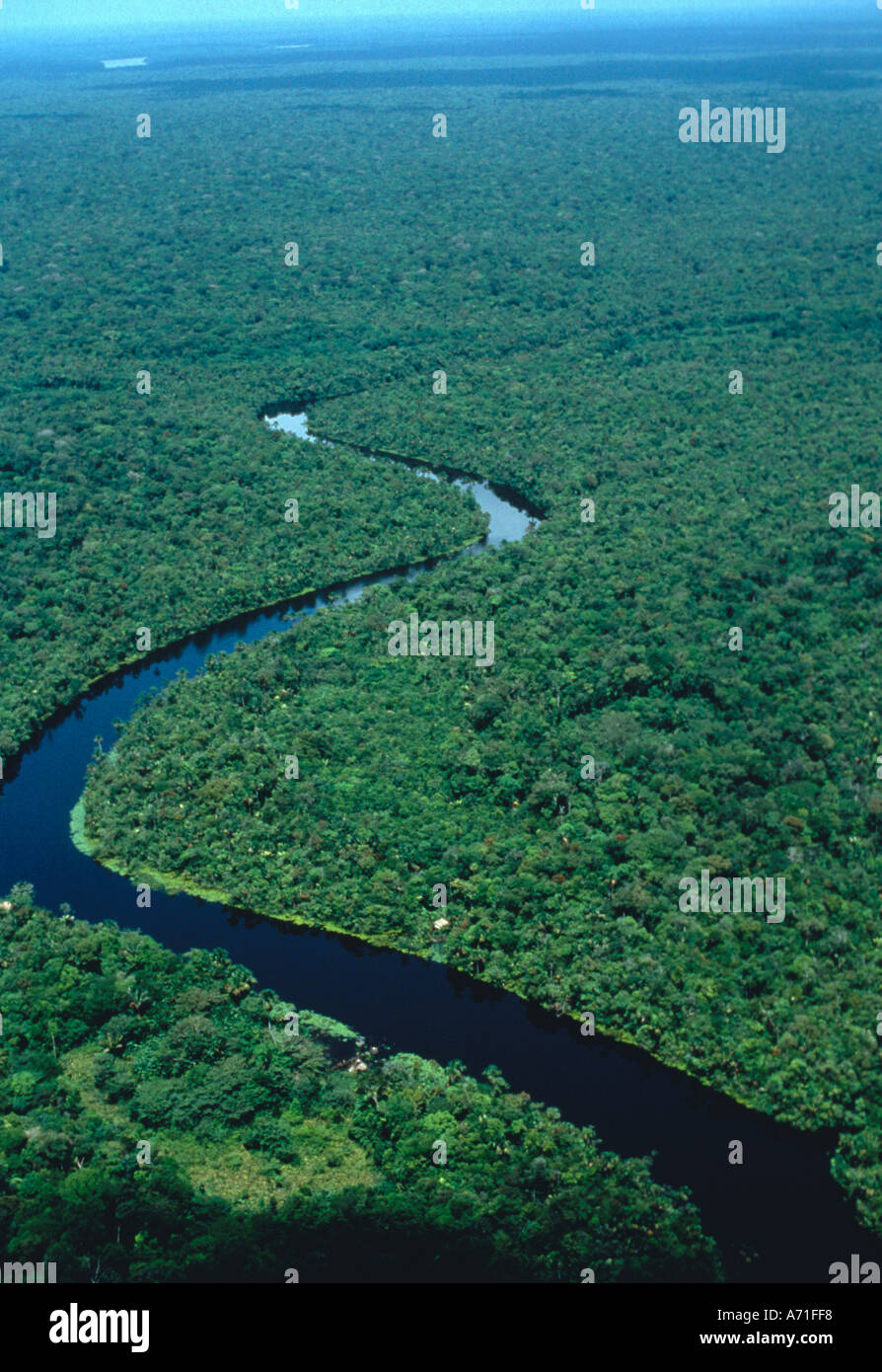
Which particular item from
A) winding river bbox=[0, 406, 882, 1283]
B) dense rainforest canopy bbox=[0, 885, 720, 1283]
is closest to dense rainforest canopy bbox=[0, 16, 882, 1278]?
dense rainforest canopy bbox=[0, 885, 720, 1283]

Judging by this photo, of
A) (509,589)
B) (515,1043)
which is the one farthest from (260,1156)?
(509,589)

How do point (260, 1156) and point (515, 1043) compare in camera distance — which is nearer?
point (260, 1156)

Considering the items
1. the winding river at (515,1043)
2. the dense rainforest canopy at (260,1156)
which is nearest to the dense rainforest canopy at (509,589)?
the dense rainforest canopy at (260,1156)

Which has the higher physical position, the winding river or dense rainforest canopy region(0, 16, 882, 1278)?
dense rainforest canopy region(0, 16, 882, 1278)

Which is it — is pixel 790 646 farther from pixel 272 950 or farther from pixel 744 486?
pixel 272 950

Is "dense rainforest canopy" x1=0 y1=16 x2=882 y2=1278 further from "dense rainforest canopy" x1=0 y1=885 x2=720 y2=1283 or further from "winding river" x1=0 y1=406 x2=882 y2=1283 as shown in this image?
"winding river" x1=0 y1=406 x2=882 y2=1283

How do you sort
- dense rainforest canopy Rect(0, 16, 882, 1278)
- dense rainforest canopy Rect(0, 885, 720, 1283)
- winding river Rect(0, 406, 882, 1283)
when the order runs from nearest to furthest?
dense rainforest canopy Rect(0, 885, 720, 1283) < winding river Rect(0, 406, 882, 1283) < dense rainforest canopy Rect(0, 16, 882, 1278)

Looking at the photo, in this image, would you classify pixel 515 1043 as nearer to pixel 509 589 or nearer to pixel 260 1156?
pixel 260 1156

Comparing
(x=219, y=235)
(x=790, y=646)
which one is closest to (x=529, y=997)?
(x=790, y=646)

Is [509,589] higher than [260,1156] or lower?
higher
